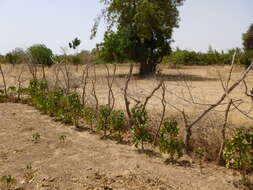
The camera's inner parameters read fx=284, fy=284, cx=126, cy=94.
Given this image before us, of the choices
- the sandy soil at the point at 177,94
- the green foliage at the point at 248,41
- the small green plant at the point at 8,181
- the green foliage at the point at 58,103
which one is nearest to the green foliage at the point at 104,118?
the sandy soil at the point at 177,94

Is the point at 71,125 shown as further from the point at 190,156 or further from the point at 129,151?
the point at 190,156

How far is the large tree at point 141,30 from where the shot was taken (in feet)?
50.5

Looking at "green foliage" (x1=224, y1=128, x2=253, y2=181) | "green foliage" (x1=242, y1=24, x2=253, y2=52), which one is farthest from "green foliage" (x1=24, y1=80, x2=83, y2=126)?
"green foliage" (x1=242, y1=24, x2=253, y2=52)

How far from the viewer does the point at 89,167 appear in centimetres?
379

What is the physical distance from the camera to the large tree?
50.5ft

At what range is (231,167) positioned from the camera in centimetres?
373

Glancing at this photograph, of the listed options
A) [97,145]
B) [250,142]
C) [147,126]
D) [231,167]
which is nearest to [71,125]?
[97,145]

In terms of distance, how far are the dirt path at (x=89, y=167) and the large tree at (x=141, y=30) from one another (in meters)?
11.1

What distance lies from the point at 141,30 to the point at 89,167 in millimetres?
12721

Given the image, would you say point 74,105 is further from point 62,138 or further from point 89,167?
point 89,167

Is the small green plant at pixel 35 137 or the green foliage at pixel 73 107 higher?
the green foliage at pixel 73 107

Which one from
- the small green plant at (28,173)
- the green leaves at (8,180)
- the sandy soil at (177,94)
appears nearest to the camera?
the green leaves at (8,180)

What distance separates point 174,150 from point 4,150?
8.74 ft

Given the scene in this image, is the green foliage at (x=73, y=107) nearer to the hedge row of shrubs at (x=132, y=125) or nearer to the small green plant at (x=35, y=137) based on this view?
the hedge row of shrubs at (x=132, y=125)
